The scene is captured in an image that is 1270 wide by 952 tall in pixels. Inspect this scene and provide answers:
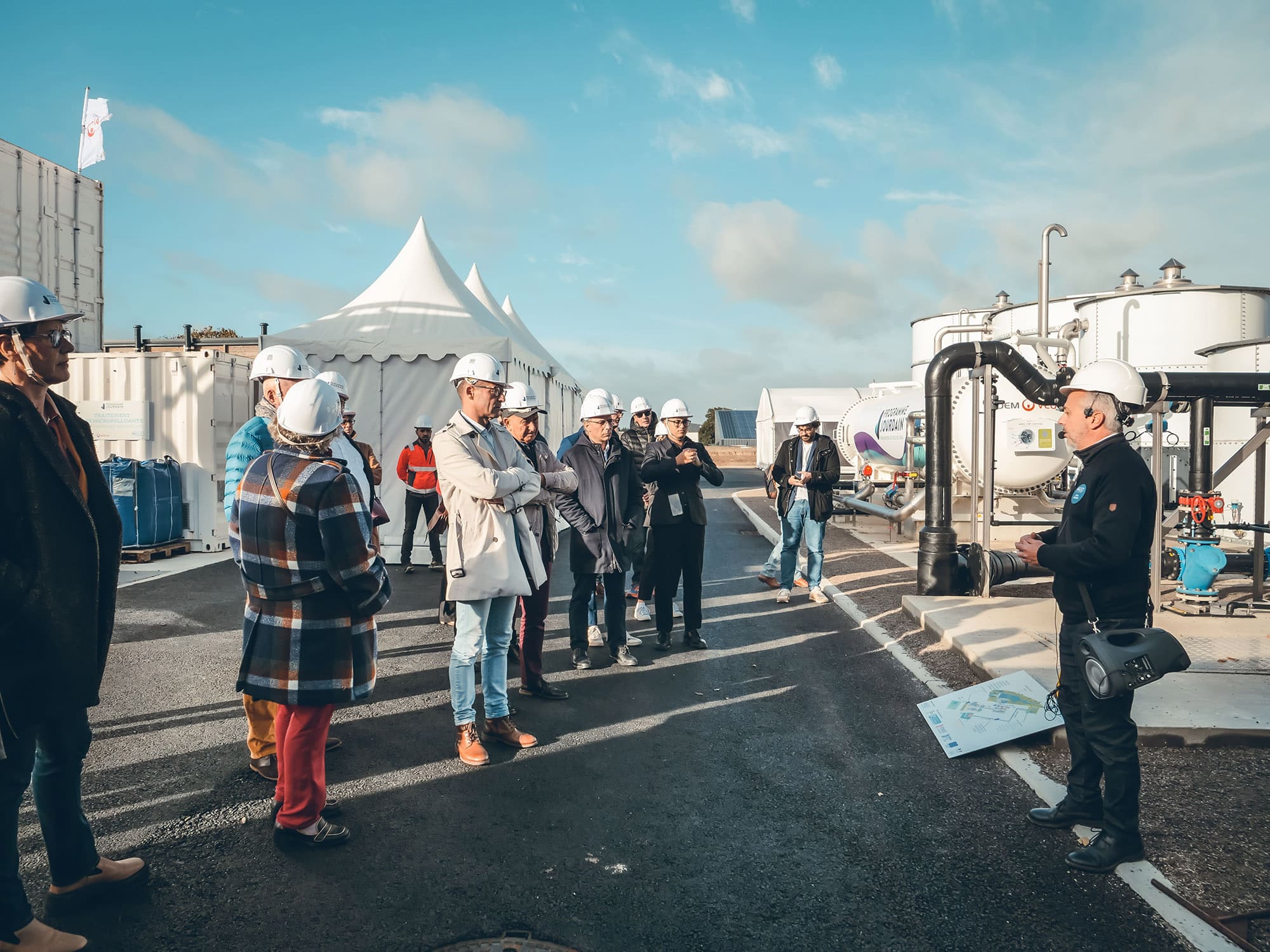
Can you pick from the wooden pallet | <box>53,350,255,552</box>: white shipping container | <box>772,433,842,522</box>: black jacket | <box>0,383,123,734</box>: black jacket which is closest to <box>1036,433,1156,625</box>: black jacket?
<box>0,383,123,734</box>: black jacket

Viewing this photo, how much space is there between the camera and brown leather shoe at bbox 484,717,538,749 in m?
4.65

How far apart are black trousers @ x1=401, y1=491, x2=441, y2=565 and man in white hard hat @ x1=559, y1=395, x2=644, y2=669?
13.7 ft

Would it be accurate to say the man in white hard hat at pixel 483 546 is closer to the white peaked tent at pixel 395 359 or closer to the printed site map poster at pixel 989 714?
the printed site map poster at pixel 989 714

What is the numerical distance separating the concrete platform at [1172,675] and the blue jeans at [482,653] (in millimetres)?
3461

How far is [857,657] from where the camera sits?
21.9 ft

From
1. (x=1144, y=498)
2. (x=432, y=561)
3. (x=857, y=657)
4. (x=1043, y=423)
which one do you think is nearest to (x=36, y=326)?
(x=1144, y=498)

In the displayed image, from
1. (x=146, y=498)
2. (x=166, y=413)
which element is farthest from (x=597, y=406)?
(x=166, y=413)

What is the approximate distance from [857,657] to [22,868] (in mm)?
5496

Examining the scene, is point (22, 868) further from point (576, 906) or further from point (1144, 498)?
point (1144, 498)

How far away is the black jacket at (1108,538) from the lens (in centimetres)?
336

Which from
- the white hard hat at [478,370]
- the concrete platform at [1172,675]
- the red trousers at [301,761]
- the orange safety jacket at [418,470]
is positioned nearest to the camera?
the red trousers at [301,761]

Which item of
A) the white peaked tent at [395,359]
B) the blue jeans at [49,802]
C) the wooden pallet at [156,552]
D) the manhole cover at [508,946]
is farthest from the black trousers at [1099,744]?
the wooden pallet at [156,552]

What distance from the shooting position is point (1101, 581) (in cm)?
Result: 353

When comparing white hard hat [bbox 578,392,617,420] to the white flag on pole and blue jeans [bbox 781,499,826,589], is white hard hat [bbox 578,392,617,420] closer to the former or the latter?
blue jeans [bbox 781,499,826,589]
